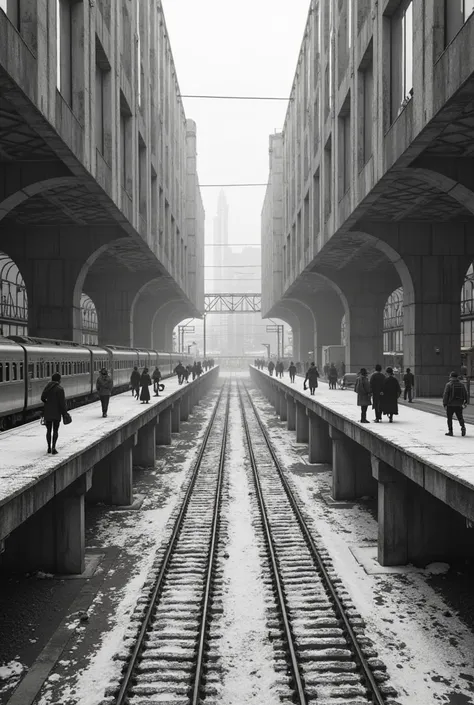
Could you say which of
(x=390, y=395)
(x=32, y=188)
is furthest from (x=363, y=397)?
(x=32, y=188)

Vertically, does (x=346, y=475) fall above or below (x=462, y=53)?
below

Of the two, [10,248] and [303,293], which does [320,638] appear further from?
[303,293]

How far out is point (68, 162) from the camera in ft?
62.6

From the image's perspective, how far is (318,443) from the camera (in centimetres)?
2497

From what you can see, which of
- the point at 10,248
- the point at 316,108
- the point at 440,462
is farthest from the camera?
the point at 316,108

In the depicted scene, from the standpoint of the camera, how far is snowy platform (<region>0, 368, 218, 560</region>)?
8.39 m

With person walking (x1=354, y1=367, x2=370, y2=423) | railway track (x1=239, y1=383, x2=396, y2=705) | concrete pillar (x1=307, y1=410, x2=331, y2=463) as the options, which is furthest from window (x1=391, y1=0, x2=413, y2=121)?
railway track (x1=239, y1=383, x2=396, y2=705)

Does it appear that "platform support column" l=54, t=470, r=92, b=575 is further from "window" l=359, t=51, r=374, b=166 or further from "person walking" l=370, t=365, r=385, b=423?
"window" l=359, t=51, r=374, b=166

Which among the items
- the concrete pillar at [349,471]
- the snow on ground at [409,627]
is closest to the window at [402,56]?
the concrete pillar at [349,471]

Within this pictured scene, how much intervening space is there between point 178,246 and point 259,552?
151 feet

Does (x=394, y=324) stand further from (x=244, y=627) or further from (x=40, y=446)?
(x=244, y=627)

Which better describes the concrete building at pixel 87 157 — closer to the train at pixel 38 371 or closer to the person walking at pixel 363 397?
the train at pixel 38 371

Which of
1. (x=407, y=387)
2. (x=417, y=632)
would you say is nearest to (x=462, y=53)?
(x=417, y=632)

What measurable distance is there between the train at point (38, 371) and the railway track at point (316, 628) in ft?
25.4
